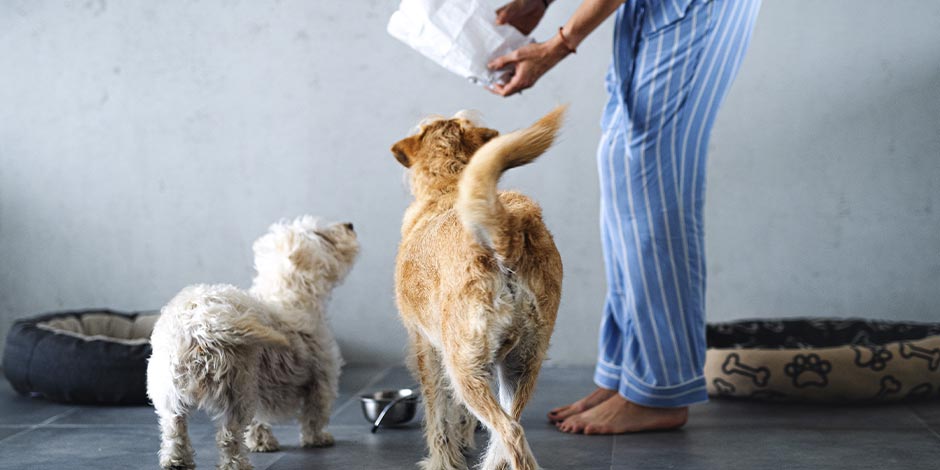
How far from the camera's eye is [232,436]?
223 cm

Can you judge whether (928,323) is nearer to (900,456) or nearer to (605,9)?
(900,456)

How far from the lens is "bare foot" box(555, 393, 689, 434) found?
8.64 ft

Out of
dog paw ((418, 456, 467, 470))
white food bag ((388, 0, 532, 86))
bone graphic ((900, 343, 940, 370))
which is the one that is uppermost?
white food bag ((388, 0, 532, 86))

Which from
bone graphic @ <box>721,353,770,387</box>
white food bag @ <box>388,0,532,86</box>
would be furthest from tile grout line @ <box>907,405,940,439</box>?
white food bag @ <box>388,0,532,86</box>

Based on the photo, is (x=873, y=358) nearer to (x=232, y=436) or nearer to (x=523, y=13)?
(x=523, y=13)

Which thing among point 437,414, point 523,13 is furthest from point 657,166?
point 437,414

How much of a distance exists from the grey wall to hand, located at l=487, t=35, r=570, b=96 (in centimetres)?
146

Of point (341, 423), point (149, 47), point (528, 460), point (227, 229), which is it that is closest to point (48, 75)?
point (149, 47)

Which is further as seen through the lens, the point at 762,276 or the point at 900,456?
the point at 762,276

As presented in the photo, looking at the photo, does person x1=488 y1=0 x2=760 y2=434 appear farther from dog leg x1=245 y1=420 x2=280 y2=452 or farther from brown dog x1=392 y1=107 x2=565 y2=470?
dog leg x1=245 y1=420 x2=280 y2=452

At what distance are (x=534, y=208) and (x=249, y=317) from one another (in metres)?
0.81

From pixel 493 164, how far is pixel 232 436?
1.07 metres

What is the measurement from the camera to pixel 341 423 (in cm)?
293

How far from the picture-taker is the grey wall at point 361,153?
3.71m
